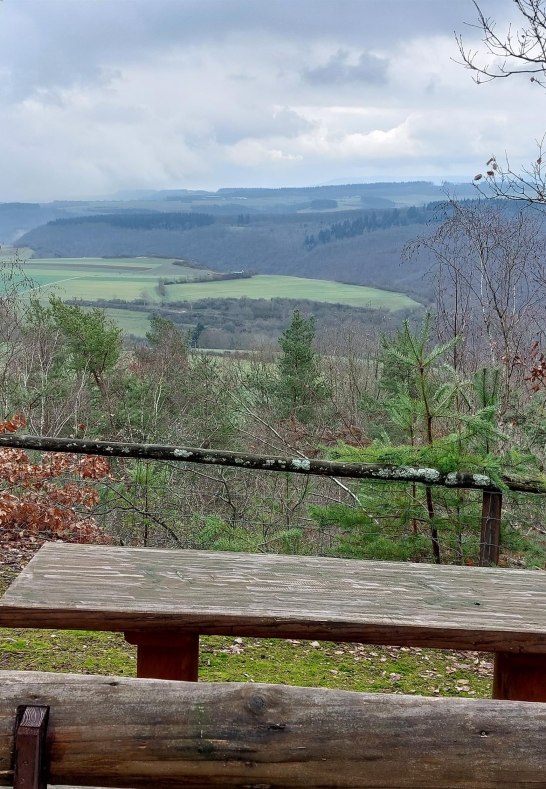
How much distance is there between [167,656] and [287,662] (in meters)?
2.10

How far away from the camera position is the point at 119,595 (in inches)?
94.8

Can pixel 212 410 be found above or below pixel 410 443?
below

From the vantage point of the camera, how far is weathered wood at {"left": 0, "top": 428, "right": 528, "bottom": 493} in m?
4.97

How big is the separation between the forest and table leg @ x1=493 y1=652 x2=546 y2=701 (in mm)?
2280

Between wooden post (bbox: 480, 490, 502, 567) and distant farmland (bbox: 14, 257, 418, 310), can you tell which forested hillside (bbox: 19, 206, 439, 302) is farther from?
wooden post (bbox: 480, 490, 502, 567)

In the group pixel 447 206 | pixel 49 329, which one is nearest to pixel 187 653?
pixel 447 206

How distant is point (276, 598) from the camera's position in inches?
97.7

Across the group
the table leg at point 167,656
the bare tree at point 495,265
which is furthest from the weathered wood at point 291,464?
the bare tree at point 495,265

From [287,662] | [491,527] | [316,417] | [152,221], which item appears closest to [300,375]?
[316,417]

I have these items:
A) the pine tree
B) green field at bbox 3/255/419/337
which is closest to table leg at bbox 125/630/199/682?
the pine tree

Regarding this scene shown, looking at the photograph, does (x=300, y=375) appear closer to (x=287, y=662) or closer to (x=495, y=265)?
(x=495, y=265)

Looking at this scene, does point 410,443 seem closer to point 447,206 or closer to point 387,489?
point 387,489

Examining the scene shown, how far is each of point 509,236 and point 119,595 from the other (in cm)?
1309

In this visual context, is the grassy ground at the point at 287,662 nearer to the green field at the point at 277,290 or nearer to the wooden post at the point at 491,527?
the wooden post at the point at 491,527
